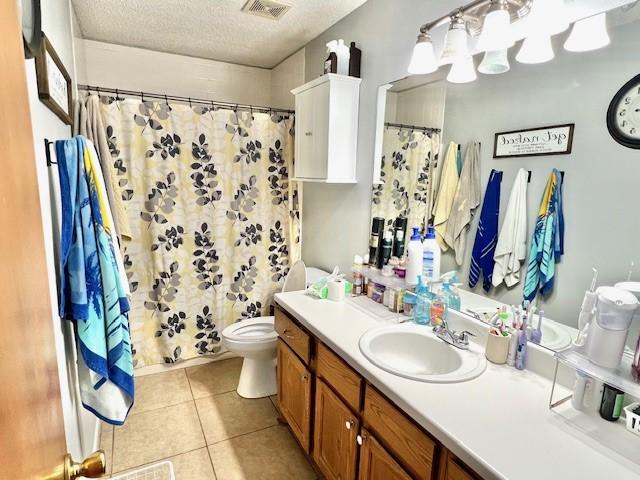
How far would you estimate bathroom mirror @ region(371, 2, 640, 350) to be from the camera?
105 cm

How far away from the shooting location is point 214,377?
261cm

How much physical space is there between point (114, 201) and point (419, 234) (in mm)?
1814

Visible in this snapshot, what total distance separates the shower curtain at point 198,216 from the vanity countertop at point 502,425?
5.27ft

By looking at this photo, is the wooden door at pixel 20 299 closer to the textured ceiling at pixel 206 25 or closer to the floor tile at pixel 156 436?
the floor tile at pixel 156 436

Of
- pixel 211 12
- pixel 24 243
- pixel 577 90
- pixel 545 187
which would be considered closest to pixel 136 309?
pixel 211 12

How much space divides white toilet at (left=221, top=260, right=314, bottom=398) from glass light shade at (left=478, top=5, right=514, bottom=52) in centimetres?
155

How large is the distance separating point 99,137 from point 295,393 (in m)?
1.85

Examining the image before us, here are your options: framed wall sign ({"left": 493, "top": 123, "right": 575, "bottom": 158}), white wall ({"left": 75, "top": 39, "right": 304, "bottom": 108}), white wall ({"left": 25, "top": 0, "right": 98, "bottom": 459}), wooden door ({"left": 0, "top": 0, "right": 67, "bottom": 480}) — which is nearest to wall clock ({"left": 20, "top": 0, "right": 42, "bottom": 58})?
white wall ({"left": 25, "top": 0, "right": 98, "bottom": 459})

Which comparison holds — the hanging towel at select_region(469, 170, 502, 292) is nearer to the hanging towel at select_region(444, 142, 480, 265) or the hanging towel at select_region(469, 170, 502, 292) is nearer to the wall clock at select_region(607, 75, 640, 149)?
the hanging towel at select_region(444, 142, 480, 265)

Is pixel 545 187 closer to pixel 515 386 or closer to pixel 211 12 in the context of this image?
pixel 515 386

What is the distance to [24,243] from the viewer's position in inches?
20.4

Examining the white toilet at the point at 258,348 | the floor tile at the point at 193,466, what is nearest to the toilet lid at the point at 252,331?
the white toilet at the point at 258,348

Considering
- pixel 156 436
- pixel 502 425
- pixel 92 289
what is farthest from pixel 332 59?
pixel 156 436

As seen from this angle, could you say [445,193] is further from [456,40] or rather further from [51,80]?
[51,80]
